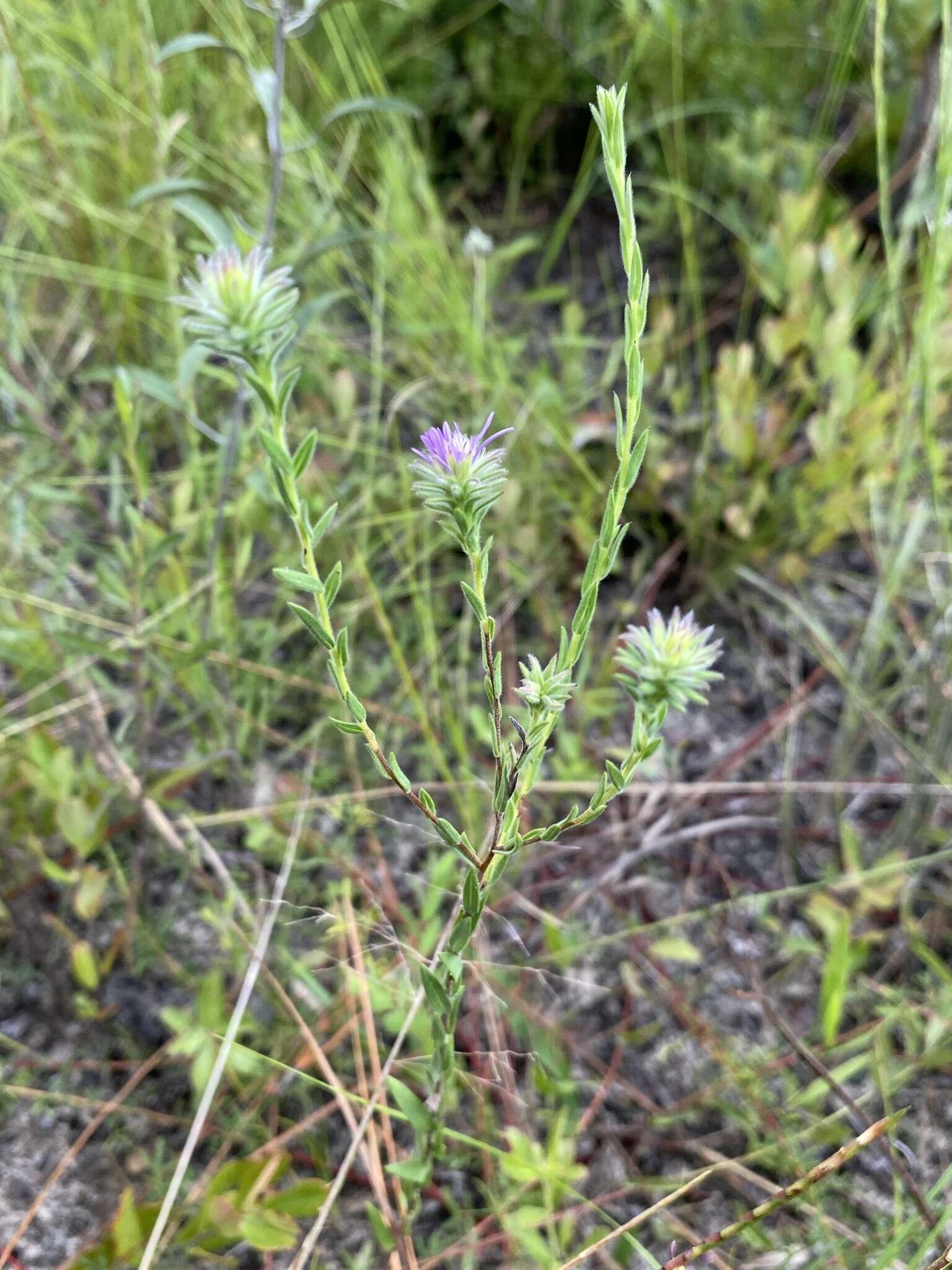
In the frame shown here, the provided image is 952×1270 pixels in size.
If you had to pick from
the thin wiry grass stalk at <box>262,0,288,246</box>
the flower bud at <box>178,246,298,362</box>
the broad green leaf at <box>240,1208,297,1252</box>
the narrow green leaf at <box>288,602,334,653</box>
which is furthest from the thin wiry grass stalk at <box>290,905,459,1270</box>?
the thin wiry grass stalk at <box>262,0,288,246</box>

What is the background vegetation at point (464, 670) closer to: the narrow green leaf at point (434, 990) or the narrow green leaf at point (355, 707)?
the narrow green leaf at point (434, 990)

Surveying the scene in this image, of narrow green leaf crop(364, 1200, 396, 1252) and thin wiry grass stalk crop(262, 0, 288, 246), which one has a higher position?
thin wiry grass stalk crop(262, 0, 288, 246)

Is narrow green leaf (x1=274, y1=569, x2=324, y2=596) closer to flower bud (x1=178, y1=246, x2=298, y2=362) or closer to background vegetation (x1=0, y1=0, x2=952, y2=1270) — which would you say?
flower bud (x1=178, y1=246, x2=298, y2=362)

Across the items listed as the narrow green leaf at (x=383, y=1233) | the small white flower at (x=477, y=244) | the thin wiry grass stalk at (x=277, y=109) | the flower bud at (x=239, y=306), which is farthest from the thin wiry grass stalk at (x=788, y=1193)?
the small white flower at (x=477, y=244)

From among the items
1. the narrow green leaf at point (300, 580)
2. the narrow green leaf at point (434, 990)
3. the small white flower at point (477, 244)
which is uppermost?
the small white flower at point (477, 244)

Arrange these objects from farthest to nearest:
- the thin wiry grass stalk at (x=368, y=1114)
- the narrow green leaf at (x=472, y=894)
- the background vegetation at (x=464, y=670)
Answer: the background vegetation at (x=464, y=670)
the thin wiry grass stalk at (x=368, y=1114)
the narrow green leaf at (x=472, y=894)

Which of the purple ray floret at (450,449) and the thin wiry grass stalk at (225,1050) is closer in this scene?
the purple ray floret at (450,449)
